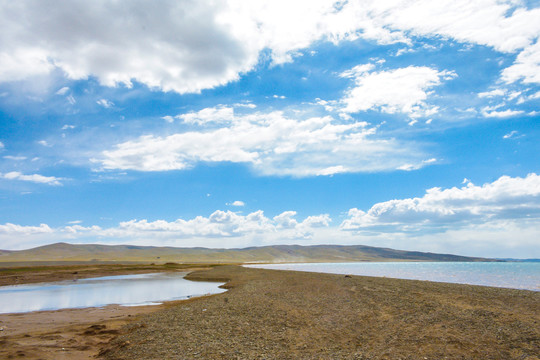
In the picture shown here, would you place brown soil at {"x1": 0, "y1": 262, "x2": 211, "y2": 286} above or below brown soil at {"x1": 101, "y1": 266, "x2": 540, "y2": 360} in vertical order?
below

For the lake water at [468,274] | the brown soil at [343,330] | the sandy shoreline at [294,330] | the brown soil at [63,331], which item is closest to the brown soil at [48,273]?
the brown soil at [63,331]

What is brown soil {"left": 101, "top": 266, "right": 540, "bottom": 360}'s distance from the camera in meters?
12.1

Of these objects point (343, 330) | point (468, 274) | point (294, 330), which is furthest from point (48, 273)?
point (468, 274)

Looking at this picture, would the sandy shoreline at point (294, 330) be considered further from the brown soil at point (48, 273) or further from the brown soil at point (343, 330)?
the brown soil at point (48, 273)

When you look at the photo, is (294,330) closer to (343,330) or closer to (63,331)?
(343,330)

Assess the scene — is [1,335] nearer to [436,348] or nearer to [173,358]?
[173,358]

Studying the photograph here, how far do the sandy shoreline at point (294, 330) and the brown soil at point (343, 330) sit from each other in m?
0.04

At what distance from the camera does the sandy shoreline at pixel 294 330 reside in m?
12.2

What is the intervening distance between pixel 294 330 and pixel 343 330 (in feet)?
7.83

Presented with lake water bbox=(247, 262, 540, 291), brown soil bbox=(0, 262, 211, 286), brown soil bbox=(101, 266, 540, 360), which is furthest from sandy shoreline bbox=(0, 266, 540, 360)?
brown soil bbox=(0, 262, 211, 286)

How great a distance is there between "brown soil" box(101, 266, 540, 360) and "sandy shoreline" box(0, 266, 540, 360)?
0.04 meters

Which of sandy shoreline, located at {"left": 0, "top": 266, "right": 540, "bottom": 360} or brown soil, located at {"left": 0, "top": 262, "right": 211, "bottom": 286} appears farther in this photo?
brown soil, located at {"left": 0, "top": 262, "right": 211, "bottom": 286}

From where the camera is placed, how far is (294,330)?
618 inches

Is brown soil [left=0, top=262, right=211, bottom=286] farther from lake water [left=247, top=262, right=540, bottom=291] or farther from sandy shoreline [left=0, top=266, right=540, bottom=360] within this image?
lake water [left=247, top=262, right=540, bottom=291]
